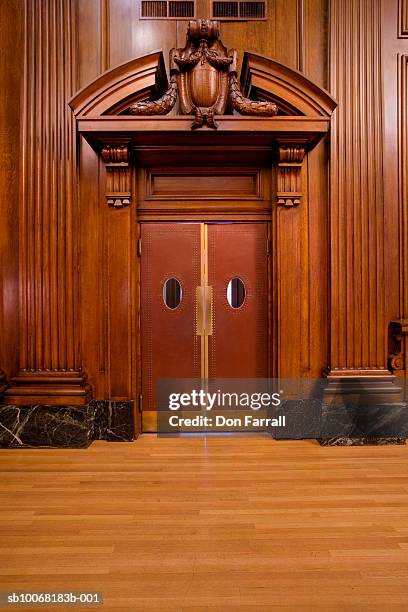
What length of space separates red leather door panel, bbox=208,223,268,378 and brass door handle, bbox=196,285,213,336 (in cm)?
5

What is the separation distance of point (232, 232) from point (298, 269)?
2.31ft

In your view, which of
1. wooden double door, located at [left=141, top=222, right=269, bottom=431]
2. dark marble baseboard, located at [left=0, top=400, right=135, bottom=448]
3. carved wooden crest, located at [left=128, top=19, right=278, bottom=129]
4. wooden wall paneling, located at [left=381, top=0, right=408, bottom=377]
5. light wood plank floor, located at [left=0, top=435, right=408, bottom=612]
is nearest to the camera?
light wood plank floor, located at [left=0, top=435, right=408, bottom=612]

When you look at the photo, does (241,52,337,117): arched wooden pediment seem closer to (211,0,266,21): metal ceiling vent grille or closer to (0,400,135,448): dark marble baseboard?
(211,0,266,21): metal ceiling vent grille

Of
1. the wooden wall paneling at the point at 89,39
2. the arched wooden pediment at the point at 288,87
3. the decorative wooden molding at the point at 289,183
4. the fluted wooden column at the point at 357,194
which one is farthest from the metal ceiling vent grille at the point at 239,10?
the decorative wooden molding at the point at 289,183

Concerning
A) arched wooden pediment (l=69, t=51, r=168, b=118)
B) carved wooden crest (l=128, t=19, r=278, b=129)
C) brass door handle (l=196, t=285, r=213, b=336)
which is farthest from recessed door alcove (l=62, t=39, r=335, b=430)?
brass door handle (l=196, t=285, r=213, b=336)

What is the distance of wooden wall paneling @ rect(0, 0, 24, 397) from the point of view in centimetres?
397

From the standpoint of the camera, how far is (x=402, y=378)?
4074 mm

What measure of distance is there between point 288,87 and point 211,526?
11.2 ft

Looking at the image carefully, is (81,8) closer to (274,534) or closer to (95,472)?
(95,472)

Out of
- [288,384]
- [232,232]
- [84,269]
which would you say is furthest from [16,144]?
[288,384]

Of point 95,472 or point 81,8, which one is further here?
point 81,8

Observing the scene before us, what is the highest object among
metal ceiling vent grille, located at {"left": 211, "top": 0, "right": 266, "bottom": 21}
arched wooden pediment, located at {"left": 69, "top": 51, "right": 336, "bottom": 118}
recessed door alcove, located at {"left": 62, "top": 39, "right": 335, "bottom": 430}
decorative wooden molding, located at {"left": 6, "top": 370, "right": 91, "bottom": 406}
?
metal ceiling vent grille, located at {"left": 211, "top": 0, "right": 266, "bottom": 21}

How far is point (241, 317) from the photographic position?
165 inches

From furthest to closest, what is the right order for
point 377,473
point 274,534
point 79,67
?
point 79,67 → point 377,473 → point 274,534
